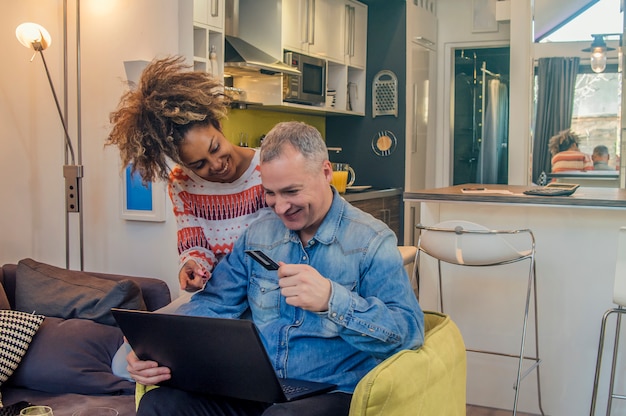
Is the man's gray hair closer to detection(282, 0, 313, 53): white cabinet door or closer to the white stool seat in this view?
the white stool seat

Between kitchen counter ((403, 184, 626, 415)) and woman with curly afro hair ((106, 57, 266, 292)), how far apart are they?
52.5 inches

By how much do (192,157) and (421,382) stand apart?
0.90m

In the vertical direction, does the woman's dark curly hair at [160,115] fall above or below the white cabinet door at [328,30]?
below

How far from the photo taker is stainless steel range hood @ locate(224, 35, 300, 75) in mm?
4445

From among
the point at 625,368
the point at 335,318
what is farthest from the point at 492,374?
the point at 335,318

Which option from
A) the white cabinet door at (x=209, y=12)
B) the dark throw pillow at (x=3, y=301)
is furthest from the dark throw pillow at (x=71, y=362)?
the white cabinet door at (x=209, y=12)

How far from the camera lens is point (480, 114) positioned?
6.62 meters

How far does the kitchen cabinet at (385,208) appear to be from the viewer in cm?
540

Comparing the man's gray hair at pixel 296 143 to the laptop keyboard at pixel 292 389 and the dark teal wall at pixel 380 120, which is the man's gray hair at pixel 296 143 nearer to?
the laptop keyboard at pixel 292 389

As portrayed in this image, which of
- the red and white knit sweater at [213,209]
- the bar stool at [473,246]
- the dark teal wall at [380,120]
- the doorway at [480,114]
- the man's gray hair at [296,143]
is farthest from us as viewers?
the doorway at [480,114]

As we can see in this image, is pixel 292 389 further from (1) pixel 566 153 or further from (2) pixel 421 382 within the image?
(1) pixel 566 153

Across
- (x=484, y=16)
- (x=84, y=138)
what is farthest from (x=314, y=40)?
(x=84, y=138)

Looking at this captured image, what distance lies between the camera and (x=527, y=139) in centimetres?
581

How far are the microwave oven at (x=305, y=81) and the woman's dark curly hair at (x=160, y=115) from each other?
2.86 metres
